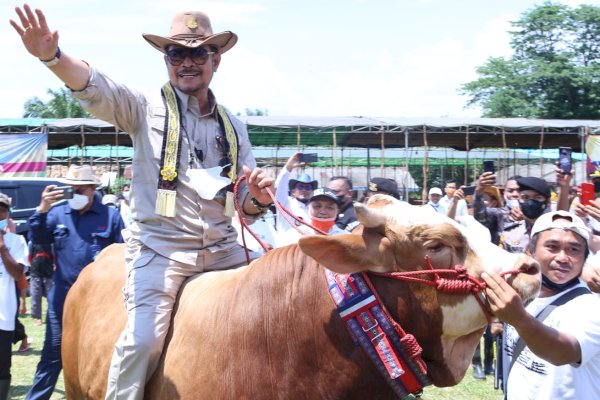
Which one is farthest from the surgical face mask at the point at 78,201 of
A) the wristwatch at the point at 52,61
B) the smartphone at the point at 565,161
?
the smartphone at the point at 565,161

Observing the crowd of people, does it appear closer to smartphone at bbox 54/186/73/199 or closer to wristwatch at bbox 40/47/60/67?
wristwatch at bbox 40/47/60/67

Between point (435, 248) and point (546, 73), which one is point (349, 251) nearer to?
point (435, 248)

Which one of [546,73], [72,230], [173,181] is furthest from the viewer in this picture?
[546,73]

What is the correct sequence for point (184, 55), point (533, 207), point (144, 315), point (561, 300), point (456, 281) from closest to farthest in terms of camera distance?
point (456, 281) < point (144, 315) < point (561, 300) < point (184, 55) < point (533, 207)

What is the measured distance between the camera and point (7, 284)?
8.25 meters

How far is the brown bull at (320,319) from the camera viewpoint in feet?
10.1

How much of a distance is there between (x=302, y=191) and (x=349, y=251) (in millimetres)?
6640

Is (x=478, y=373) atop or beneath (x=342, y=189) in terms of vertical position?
beneath

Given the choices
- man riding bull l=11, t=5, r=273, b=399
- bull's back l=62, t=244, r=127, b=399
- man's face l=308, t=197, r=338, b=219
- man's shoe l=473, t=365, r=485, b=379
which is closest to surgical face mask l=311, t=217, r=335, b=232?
man's face l=308, t=197, r=338, b=219

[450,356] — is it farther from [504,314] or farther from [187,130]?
[187,130]

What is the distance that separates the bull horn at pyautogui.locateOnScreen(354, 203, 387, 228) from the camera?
3.04 m

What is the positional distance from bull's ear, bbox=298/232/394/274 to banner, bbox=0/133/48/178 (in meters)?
15.5

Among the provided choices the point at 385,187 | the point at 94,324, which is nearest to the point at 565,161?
the point at 385,187

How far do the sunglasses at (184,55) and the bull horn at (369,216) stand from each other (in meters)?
1.59
